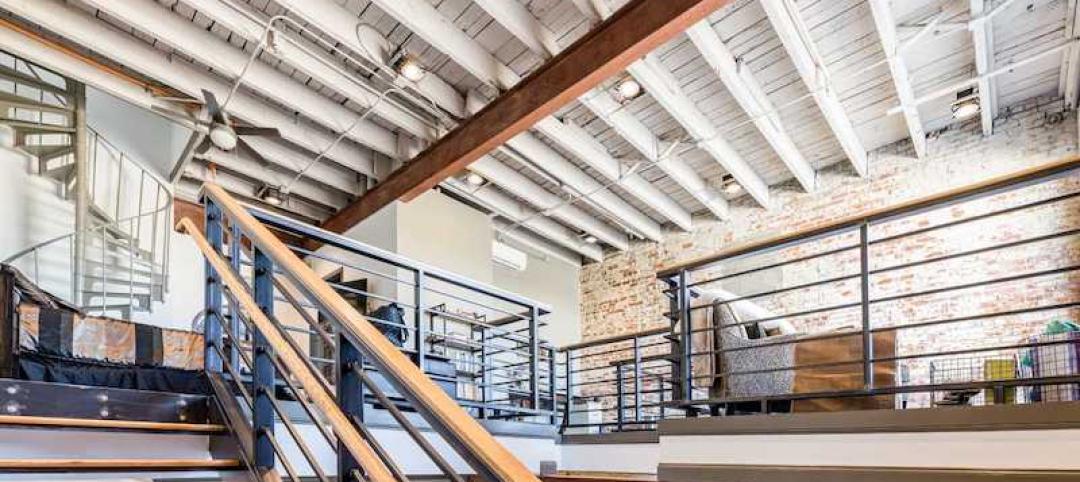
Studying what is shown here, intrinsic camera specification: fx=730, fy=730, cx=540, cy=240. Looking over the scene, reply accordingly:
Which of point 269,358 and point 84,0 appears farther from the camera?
point 84,0

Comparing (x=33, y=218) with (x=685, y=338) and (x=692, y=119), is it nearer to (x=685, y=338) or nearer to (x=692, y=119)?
(x=685, y=338)

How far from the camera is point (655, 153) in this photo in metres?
7.52

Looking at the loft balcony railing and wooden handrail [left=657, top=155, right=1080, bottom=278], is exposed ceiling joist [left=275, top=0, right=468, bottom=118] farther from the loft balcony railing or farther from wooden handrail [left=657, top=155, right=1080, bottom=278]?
wooden handrail [left=657, top=155, right=1080, bottom=278]

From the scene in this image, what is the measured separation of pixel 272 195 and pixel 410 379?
755 cm

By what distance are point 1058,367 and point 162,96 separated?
684 cm

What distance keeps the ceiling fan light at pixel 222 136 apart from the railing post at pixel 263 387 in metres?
4.30

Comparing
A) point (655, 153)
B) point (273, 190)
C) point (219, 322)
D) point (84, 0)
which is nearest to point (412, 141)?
point (273, 190)

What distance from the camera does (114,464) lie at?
1.97 metres

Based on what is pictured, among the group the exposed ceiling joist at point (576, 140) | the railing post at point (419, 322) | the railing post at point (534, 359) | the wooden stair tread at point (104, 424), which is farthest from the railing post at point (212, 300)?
the exposed ceiling joist at point (576, 140)

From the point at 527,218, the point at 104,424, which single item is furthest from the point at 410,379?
the point at 527,218

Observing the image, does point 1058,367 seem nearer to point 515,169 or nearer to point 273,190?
point 515,169

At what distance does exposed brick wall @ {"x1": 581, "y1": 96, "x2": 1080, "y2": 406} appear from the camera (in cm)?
704

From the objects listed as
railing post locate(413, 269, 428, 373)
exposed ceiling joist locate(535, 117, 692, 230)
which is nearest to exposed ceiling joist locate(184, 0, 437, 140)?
exposed ceiling joist locate(535, 117, 692, 230)

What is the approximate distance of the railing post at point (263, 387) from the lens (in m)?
2.15
